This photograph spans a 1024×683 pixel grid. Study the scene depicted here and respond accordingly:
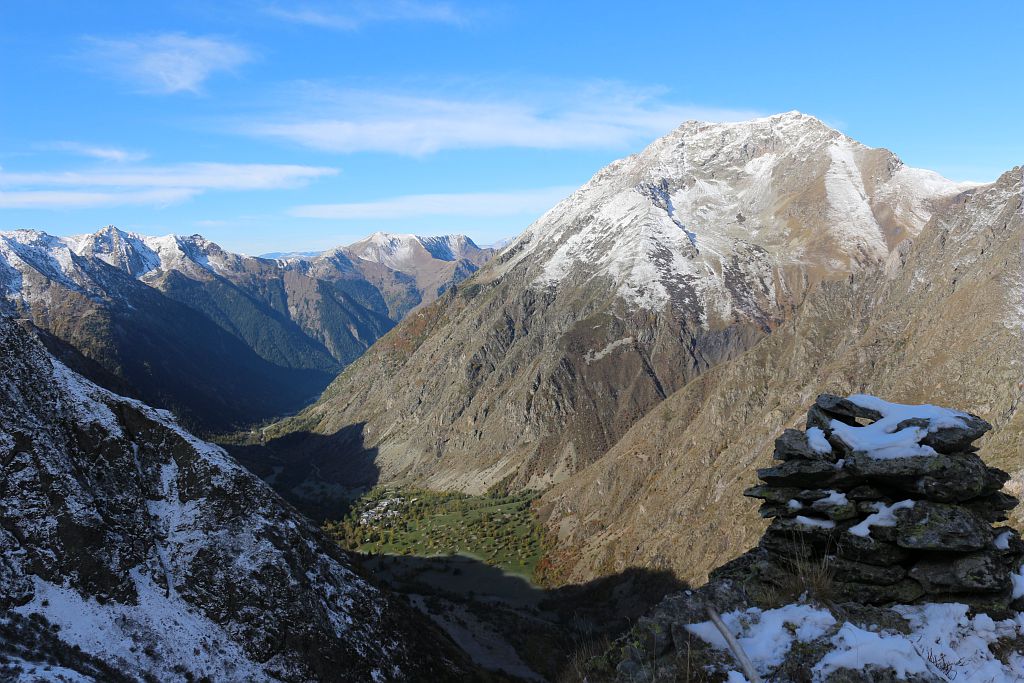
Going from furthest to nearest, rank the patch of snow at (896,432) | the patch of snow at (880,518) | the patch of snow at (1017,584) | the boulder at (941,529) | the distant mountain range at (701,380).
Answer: the distant mountain range at (701,380) → the patch of snow at (896,432) → the patch of snow at (880,518) → the boulder at (941,529) → the patch of snow at (1017,584)

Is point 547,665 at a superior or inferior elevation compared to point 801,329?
inferior

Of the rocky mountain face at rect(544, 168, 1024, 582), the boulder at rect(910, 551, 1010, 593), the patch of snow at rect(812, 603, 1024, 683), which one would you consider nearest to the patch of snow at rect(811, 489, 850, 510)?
the boulder at rect(910, 551, 1010, 593)

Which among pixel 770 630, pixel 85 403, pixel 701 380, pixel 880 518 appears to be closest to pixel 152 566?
pixel 85 403

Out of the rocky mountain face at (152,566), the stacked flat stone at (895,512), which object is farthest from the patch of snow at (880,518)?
the rocky mountain face at (152,566)

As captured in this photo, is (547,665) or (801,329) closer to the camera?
(547,665)

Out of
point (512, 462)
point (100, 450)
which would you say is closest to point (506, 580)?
point (512, 462)

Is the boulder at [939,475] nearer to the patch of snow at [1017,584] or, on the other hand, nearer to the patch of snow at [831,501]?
the patch of snow at [831,501]

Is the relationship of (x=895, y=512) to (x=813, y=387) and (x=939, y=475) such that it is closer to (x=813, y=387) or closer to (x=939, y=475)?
(x=939, y=475)

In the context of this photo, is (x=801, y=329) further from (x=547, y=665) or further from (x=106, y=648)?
(x=106, y=648)
